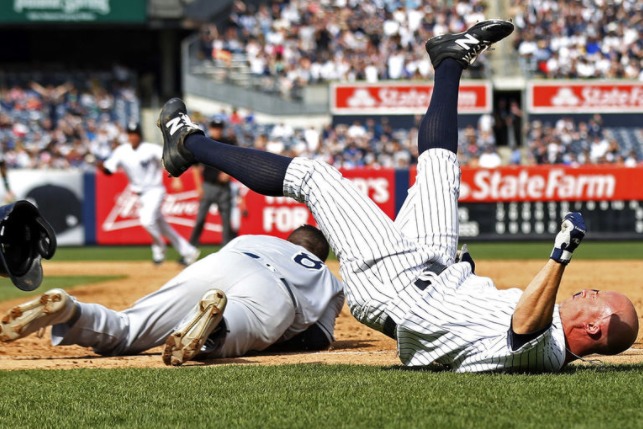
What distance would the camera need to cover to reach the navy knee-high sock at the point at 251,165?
5180 millimetres

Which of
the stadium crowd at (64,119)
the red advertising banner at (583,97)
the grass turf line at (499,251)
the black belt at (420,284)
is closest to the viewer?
the black belt at (420,284)

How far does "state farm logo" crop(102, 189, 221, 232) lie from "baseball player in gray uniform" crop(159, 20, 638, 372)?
14474 millimetres

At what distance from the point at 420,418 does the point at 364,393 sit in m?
0.61

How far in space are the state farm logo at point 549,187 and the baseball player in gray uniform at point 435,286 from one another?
569 inches

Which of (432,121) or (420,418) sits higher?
(432,121)

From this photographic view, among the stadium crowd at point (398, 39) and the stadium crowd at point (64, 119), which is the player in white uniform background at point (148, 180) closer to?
the stadium crowd at point (64, 119)

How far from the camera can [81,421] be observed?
4105 mm

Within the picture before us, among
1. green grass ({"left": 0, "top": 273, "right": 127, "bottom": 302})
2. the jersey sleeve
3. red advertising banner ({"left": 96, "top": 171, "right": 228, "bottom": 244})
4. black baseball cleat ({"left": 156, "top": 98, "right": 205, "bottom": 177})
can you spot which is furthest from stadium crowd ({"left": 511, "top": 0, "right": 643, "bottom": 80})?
black baseball cleat ({"left": 156, "top": 98, "right": 205, "bottom": 177})

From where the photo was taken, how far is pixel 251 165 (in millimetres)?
5250

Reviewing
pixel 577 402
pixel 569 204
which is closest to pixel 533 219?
pixel 569 204

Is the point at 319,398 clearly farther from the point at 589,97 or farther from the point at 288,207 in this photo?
the point at 589,97

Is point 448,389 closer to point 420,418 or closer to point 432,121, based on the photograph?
point 420,418

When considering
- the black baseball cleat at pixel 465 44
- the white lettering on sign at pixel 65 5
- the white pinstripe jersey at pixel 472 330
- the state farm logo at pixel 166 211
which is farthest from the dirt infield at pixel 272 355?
the white lettering on sign at pixel 65 5

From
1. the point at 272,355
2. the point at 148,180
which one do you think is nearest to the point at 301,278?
the point at 272,355
